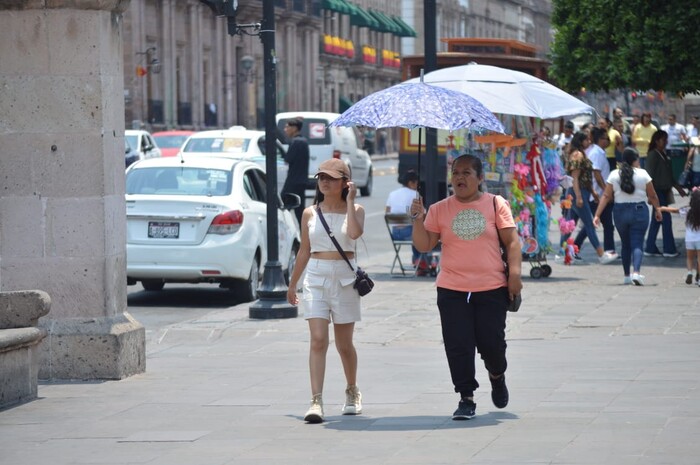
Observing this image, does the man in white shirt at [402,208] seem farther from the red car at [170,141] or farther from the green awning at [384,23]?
the green awning at [384,23]

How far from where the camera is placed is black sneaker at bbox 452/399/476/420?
350 inches

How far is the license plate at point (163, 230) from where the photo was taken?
1570cm

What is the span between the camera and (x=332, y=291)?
921 cm

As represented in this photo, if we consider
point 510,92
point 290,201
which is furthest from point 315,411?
point 290,201

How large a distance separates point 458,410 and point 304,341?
4.03 metres

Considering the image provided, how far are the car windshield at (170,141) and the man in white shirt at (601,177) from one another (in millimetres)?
18155

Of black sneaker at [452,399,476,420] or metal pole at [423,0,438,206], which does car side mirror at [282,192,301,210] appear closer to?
metal pole at [423,0,438,206]

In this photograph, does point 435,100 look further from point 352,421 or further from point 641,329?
point 641,329

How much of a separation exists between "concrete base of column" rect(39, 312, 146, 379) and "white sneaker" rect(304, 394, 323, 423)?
2.28 meters

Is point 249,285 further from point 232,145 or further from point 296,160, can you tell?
point 232,145

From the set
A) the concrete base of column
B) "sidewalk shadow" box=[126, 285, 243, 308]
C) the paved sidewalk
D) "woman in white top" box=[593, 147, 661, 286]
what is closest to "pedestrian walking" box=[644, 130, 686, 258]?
"woman in white top" box=[593, 147, 661, 286]

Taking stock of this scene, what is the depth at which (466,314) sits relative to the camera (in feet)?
29.6

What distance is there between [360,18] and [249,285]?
7174 centimetres

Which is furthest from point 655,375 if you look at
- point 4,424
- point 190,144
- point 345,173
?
point 190,144
